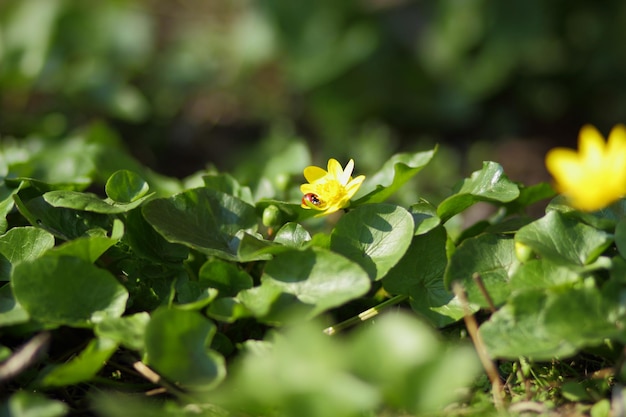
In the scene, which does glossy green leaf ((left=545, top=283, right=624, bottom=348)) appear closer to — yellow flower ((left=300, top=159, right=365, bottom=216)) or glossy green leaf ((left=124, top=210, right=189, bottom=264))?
yellow flower ((left=300, top=159, right=365, bottom=216))

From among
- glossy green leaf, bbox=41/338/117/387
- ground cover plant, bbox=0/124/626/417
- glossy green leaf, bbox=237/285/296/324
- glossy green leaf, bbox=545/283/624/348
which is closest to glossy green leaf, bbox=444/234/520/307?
ground cover plant, bbox=0/124/626/417

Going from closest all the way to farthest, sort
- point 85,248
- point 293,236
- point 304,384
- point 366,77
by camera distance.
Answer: point 304,384
point 85,248
point 293,236
point 366,77

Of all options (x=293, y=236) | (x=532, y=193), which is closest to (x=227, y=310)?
(x=293, y=236)

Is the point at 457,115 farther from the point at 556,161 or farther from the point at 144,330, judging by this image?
the point at 144,330

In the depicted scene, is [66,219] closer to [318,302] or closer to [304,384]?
[318,302]

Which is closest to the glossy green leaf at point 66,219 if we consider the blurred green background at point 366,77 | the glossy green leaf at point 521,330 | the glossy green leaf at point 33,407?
the glossy green leaf at point 33,407

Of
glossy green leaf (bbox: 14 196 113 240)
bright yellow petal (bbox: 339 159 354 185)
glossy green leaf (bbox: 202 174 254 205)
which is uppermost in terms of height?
bright yellow petal (bbox: 339 159 354 185)

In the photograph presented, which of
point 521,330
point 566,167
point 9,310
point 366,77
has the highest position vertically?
point 566,167
